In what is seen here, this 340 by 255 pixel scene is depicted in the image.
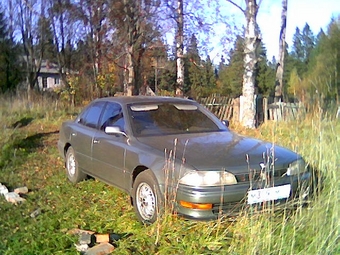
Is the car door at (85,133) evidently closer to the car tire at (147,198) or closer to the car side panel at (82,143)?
the car side panel at (82,143)

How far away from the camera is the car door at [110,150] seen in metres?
4.68

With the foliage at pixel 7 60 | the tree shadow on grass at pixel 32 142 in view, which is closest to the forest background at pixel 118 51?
the foliage at pixel 7 60

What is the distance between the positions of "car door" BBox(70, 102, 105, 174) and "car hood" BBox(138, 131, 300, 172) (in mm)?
1316

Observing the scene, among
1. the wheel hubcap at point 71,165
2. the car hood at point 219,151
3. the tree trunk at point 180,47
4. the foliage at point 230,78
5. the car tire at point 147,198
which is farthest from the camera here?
the foliage at point 230,78

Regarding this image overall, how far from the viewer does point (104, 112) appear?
5.59m

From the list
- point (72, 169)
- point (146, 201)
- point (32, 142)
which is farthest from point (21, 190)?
point (32, 142)

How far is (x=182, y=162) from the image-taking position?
3.76 m

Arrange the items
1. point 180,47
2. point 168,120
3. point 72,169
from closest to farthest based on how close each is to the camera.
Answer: point 168,120 → point 72,169 → point 180,47

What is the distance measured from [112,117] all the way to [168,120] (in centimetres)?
84

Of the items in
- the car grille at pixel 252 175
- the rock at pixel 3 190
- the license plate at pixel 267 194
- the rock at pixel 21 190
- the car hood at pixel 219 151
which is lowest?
the rock at pixel 21 190

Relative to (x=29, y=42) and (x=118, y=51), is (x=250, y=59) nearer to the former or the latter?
(x=118, y=51)

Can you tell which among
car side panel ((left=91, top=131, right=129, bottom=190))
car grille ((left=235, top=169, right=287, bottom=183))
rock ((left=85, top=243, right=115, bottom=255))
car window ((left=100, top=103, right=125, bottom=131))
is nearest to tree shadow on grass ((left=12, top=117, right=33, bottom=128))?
car window ((left=100, top=103, right=125, bottom=131))

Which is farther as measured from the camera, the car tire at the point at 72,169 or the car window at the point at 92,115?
the car tire at the point at 72,169

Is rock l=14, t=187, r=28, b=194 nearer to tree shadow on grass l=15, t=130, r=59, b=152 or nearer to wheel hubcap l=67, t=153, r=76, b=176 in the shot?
wheel hubcap l=67, t=153, r=76, b=176
